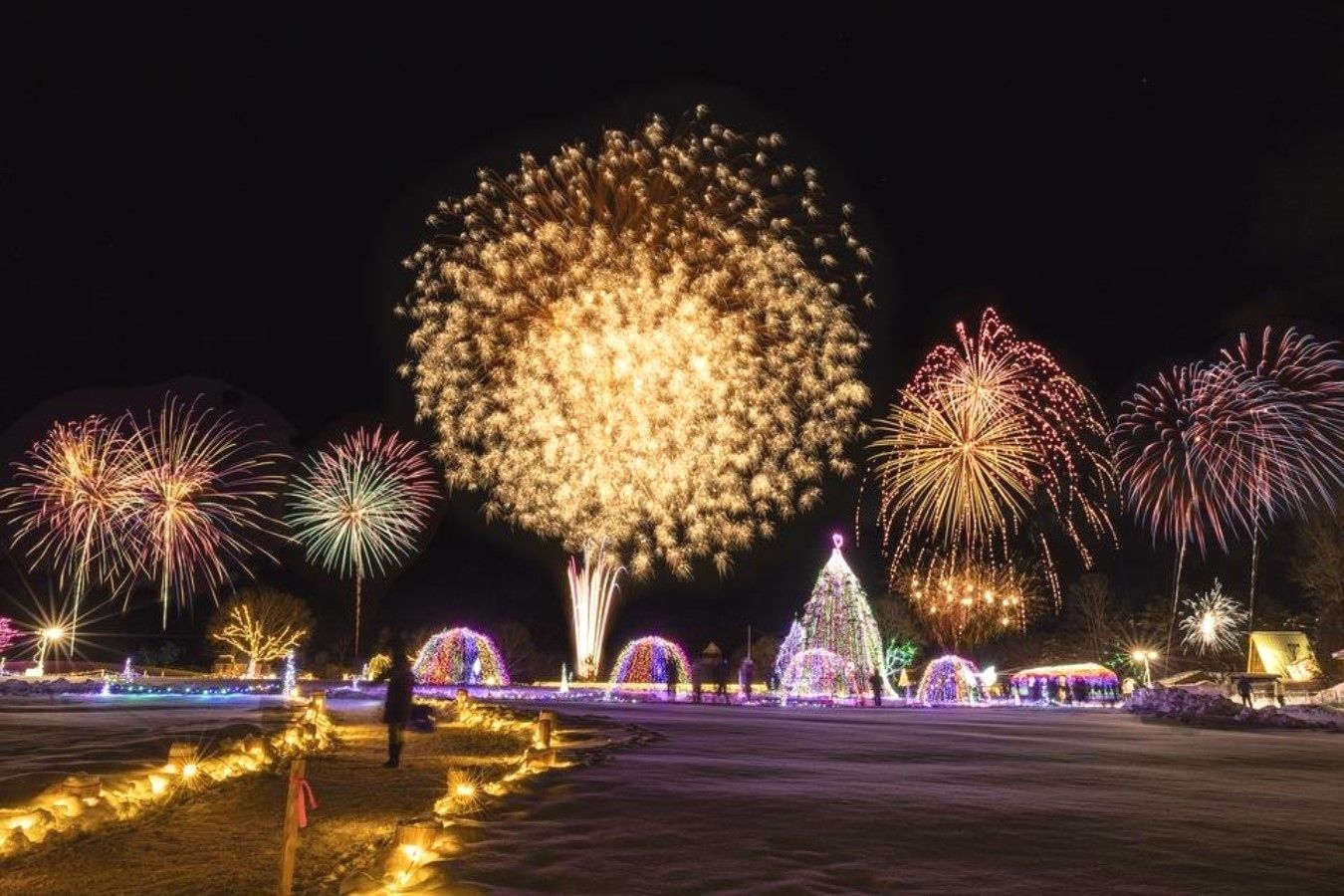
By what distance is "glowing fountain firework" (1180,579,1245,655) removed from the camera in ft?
234

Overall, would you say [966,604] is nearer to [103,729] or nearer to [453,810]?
[103,729]

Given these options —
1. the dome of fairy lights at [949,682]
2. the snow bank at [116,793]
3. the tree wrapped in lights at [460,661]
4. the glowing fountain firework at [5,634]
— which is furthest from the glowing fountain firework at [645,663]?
the snow bank at [116,793]

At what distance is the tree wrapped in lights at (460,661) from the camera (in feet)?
148

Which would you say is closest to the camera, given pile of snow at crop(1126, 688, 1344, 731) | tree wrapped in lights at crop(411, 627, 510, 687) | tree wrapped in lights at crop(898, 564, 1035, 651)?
pile of snow at crop(1126, 688, 1344, 731)

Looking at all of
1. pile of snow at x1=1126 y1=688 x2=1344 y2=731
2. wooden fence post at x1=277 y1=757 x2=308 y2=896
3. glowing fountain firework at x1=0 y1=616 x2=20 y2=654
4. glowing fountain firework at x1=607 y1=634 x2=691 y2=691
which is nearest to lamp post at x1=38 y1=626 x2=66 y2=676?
glowing fountain firework at x1=0 y1=616 x2=20 y2=654

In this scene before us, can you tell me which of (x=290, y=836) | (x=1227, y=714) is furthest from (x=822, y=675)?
(x=290, y=836)

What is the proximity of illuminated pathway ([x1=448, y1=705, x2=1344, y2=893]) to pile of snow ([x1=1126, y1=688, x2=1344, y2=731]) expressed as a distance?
11059 millimetres

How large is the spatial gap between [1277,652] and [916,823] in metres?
63.7

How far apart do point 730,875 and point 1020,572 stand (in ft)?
243

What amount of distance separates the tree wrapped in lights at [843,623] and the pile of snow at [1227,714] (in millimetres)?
9820

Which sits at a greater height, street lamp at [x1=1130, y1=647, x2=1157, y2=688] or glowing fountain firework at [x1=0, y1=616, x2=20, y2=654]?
glowing fountain firework at [x1=0, y1=616, x2=20, y2=654]

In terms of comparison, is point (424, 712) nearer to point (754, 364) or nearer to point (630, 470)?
point (630, 470)

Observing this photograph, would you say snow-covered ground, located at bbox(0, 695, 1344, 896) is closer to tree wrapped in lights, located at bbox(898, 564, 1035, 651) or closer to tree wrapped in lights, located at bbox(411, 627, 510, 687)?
tree wrapped in lights, located at bbox(411, 627, 510, 687)

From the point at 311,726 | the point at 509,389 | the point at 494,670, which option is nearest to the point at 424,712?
the point at 311,726
